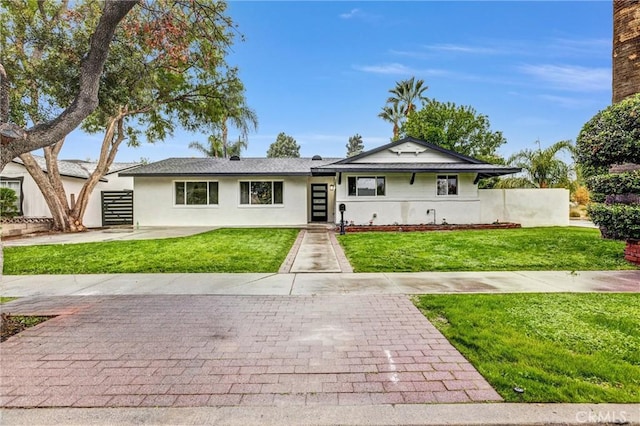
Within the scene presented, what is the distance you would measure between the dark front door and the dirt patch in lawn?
50.3 feet

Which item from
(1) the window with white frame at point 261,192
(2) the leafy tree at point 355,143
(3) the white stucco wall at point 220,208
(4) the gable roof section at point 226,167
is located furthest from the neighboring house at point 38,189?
(2) the leafy tree at point 355,143

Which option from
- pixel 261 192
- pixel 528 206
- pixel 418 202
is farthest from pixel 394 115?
pixel 261 192

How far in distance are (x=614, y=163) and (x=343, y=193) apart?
33.6ft

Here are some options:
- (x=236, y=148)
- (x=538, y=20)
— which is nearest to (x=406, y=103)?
(x=236, y=148)

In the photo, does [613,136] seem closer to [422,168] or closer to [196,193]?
[422,168]

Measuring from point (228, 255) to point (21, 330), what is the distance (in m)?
5.06

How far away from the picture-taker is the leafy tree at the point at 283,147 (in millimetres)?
53003

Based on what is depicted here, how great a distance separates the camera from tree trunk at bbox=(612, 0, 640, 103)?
7.85 m

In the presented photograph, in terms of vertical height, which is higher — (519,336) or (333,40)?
(333,40)

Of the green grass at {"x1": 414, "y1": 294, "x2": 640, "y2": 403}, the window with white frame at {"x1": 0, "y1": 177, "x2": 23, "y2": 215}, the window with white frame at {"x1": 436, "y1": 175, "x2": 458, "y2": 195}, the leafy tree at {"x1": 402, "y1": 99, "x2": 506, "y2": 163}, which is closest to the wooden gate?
the window with white frame at {"x1": 0, "y1": 177, "x2": 23, "y2": 215}

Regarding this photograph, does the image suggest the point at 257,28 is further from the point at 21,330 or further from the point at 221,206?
the point at 221,206

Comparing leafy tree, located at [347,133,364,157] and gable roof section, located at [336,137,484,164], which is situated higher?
leafy tree, located at [347,133,364,157]

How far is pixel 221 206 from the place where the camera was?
17891 mm

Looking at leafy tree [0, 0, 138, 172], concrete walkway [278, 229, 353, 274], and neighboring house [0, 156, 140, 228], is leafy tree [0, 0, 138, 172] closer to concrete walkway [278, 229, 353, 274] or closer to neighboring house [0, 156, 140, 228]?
concrete walkway [278, 229, 353, 274]
